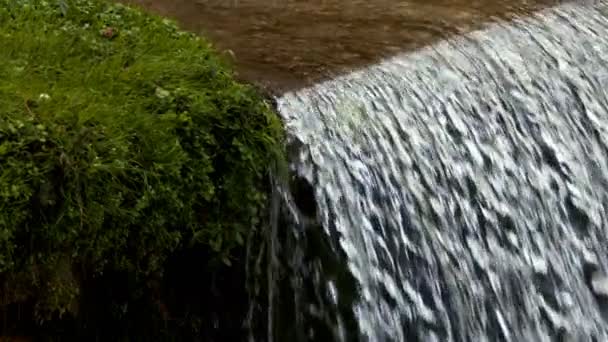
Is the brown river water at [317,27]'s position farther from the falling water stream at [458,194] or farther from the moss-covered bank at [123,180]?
the moss-covered bank at [123,180]

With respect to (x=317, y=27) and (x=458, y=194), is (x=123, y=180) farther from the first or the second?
(x=317, y=27)

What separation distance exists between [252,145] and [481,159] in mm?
1501

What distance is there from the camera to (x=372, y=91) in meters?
3.99

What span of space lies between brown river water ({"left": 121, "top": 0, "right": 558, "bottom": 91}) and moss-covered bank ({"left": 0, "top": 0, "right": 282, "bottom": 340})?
625 mm

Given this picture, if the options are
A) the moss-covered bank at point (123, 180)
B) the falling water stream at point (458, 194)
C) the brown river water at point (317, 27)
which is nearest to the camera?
the moss-covered bank at point (123, 180)

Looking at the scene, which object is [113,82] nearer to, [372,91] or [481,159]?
[372,91]

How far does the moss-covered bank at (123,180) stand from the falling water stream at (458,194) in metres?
0.34

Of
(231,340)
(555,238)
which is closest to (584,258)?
(555,238)


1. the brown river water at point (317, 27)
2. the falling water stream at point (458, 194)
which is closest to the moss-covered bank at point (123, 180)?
the falling water stream at point (458, 194)

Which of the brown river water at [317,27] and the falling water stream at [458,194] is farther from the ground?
the brown river water at [317,27]

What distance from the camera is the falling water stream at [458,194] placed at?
356cm

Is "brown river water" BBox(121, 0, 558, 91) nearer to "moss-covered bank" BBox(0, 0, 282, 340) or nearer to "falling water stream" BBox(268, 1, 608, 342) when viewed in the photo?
"falling water stream" BBox(268, 1, 608, 342)

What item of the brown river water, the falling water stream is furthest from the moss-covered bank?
the brown river water

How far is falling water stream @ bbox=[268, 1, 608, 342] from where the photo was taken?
11.7ft
